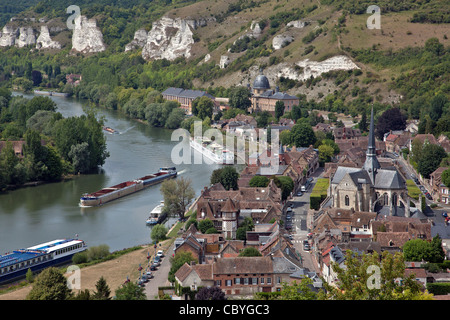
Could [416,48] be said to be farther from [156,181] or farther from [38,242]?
[38,242]

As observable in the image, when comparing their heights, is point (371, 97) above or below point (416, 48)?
below

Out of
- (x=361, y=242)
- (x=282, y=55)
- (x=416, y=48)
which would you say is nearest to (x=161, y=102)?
(x=282, y=55)

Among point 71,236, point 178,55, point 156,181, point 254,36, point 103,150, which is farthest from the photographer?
point 178,55

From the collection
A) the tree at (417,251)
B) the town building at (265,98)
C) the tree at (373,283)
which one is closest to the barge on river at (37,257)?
the tree at (417,251)

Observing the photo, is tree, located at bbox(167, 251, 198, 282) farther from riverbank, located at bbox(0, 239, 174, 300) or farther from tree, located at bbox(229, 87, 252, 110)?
tree, located at bbox(229, 87, 252, 110)

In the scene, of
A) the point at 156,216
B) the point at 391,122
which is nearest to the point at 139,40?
the point at 391,122
